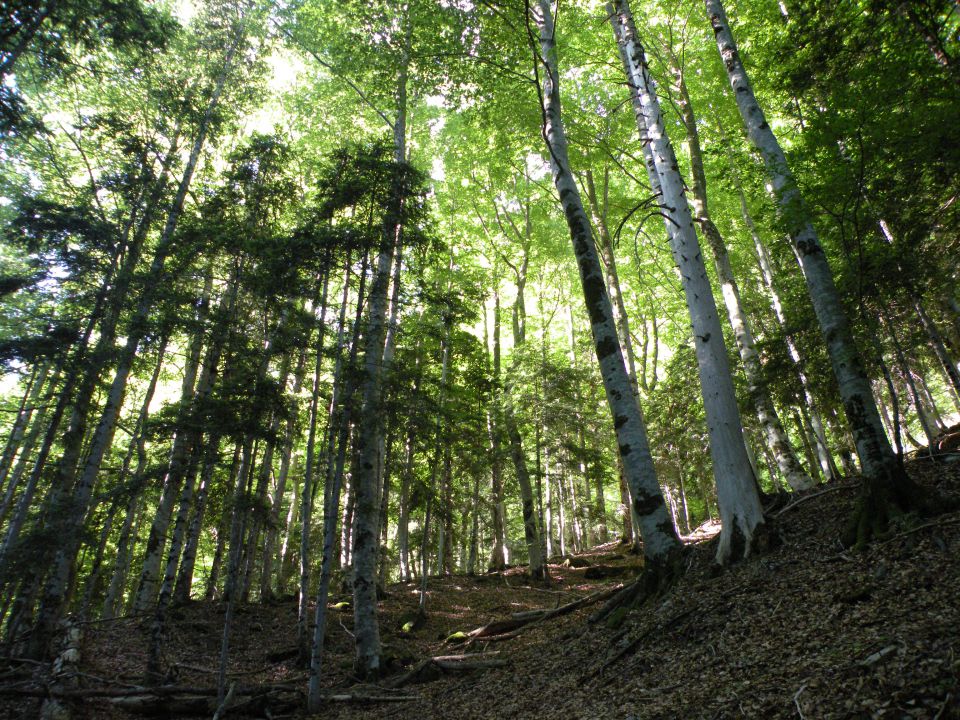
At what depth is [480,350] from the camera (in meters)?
16.6

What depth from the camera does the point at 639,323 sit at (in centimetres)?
2428

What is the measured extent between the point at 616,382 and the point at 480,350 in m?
10.2

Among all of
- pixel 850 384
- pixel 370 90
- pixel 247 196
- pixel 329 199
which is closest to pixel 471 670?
pixel 850 384

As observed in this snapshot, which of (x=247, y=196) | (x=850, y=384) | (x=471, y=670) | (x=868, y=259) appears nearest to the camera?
(x=850, y=384)

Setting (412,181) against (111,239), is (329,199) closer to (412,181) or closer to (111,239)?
(412,181)

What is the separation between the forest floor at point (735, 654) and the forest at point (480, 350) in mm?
38

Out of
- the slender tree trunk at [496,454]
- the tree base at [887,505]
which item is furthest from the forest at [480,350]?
the slender tree trunk at [496,454]

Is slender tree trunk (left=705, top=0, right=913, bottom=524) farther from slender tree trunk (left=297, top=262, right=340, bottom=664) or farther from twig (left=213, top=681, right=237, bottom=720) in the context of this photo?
twig (left=213, top=681, right=237, bottom=720)

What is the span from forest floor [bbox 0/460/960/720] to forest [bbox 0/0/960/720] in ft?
0.13

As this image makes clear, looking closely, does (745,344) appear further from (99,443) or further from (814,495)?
(99,443)

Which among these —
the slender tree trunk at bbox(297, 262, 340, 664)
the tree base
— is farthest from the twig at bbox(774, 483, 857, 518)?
the slender tree trunk at bbox(297, 262, 340, 664)

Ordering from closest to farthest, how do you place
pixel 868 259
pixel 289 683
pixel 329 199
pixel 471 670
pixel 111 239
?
pixel 868 259
pixel 471 670
pixel 289 683
pixel 329 199
pixel 111 239

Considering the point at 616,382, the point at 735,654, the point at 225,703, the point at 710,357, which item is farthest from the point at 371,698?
the point at 710,357

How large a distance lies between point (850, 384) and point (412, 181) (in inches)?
304
